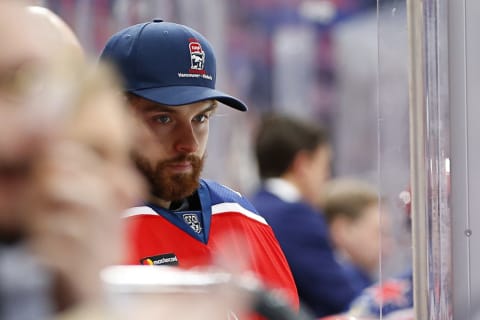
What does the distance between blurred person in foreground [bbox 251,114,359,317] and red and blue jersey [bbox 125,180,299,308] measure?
3.50ft

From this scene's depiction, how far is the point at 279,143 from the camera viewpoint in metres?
3.36

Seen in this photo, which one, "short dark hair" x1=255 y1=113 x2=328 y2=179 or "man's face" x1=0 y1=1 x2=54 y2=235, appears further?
"short dark hair" x1=255 y1=113 x2=328 y2=179

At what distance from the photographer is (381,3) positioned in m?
1.68

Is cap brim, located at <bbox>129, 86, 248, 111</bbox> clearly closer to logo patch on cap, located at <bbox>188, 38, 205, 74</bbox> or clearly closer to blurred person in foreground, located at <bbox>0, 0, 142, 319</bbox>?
logo patch on cap, located at <bbox>188, 38, 205, 74</bbox>

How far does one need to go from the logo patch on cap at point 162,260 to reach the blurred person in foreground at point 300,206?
1.29 m

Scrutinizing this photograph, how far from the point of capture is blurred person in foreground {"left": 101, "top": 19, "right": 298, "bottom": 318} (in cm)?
184

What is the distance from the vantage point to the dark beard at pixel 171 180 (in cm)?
184

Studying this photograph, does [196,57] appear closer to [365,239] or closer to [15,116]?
[15,116]

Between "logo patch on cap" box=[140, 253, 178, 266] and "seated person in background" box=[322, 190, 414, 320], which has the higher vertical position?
"logo patch on cap" box=[140, 253, 178, 266]

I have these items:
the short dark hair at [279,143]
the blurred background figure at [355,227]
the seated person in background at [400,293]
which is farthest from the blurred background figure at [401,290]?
the blurred background figure at [355,227]

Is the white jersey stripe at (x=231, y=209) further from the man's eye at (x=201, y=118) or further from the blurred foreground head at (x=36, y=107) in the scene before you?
the blurred foreground head at (x=36, y=107)

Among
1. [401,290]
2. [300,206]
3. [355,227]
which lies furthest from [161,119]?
[355,227]

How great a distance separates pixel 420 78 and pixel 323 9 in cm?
512

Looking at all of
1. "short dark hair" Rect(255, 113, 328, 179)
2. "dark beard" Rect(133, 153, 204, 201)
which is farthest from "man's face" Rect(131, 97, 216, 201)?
"short dark hair" Rect(255, 113, 328, 179)
